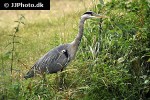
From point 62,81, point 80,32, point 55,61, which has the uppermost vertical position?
point 80,32

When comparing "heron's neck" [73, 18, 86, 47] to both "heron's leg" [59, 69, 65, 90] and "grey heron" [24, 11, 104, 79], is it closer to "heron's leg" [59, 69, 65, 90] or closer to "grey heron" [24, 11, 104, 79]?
"grey heron" [24, 11, 104, 79]

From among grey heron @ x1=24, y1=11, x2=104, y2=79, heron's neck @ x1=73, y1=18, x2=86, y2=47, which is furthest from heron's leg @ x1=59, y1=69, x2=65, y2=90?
heron's neck @ x1=73, y1=18, x2=86, y2=47

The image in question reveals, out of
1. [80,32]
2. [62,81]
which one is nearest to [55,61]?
[62,81]

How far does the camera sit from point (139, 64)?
5.88m

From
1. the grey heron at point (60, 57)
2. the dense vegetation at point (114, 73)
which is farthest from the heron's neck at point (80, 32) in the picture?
the dense vegetation at point (114, 73)

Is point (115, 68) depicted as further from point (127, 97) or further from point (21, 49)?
point (21, 49)

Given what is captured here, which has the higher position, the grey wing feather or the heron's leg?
the grey wing feather

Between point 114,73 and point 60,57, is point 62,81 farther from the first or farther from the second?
point 114,73

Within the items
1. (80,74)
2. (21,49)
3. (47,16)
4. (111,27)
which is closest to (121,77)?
(80,74)

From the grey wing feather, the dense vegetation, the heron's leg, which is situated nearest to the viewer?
the dense vegetation

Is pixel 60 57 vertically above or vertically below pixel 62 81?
above

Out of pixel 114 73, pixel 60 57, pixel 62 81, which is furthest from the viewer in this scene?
pixel 60 57

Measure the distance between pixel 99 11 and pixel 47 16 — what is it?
222 inches

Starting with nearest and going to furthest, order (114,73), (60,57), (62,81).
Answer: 1. (114,73)
2. (62,81)
3. (60,57)
